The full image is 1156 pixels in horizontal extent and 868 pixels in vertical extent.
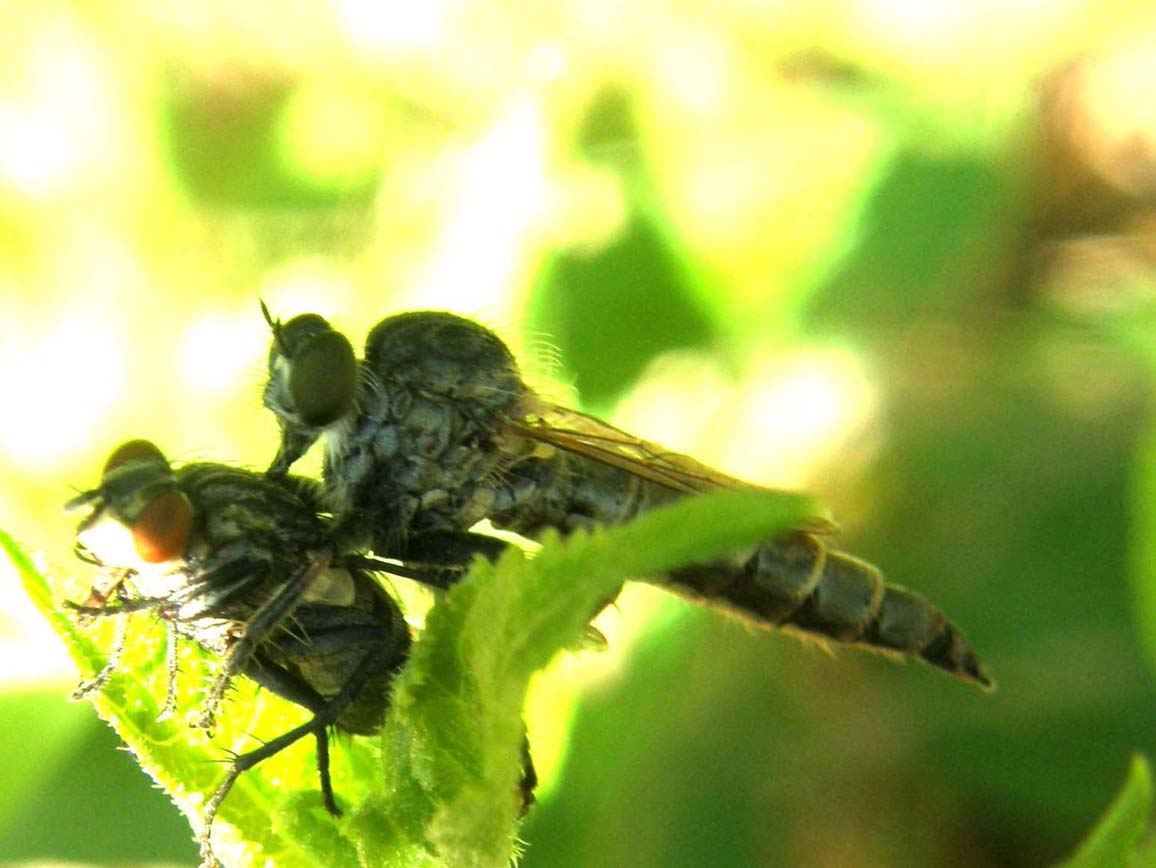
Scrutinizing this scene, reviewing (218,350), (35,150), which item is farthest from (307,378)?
(35,150)

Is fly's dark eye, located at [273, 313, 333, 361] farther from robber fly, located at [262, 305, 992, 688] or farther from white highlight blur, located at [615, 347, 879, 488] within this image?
white highlight blur, located at [615, 347, 879, 488]

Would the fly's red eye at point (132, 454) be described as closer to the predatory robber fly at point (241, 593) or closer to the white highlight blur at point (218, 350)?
the predatory robber fly at point (241, 593)

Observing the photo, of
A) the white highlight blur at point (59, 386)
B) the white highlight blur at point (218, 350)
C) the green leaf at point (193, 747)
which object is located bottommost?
the white highlight blur at point (59, 386)

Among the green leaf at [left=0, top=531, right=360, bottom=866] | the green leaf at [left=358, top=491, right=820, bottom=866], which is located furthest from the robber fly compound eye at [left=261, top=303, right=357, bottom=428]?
the green leaf at [left=358, top=491, right=820, bottom=866]

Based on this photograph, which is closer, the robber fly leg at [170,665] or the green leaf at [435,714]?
the green leaf at [435,714]

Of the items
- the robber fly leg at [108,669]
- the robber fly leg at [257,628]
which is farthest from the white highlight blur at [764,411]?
the robber fly leg at [108,669]

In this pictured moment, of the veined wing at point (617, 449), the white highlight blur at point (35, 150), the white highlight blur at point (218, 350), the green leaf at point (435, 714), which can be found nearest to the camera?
the green leaf at point (435, 714)

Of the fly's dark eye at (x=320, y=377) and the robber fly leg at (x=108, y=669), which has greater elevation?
the fly's dark eye at (x=320, y=377)

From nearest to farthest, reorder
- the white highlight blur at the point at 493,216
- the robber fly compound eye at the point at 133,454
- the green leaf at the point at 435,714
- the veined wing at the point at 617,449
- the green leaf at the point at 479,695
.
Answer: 1. the green leaf at the point at 435,714
2. the green leaf at the point at 479,695
3. the robber fly compound eye at the point at 133,454
4. the veined wing at the point at 617,449
5. the white highlight blur at the point at 493,216
